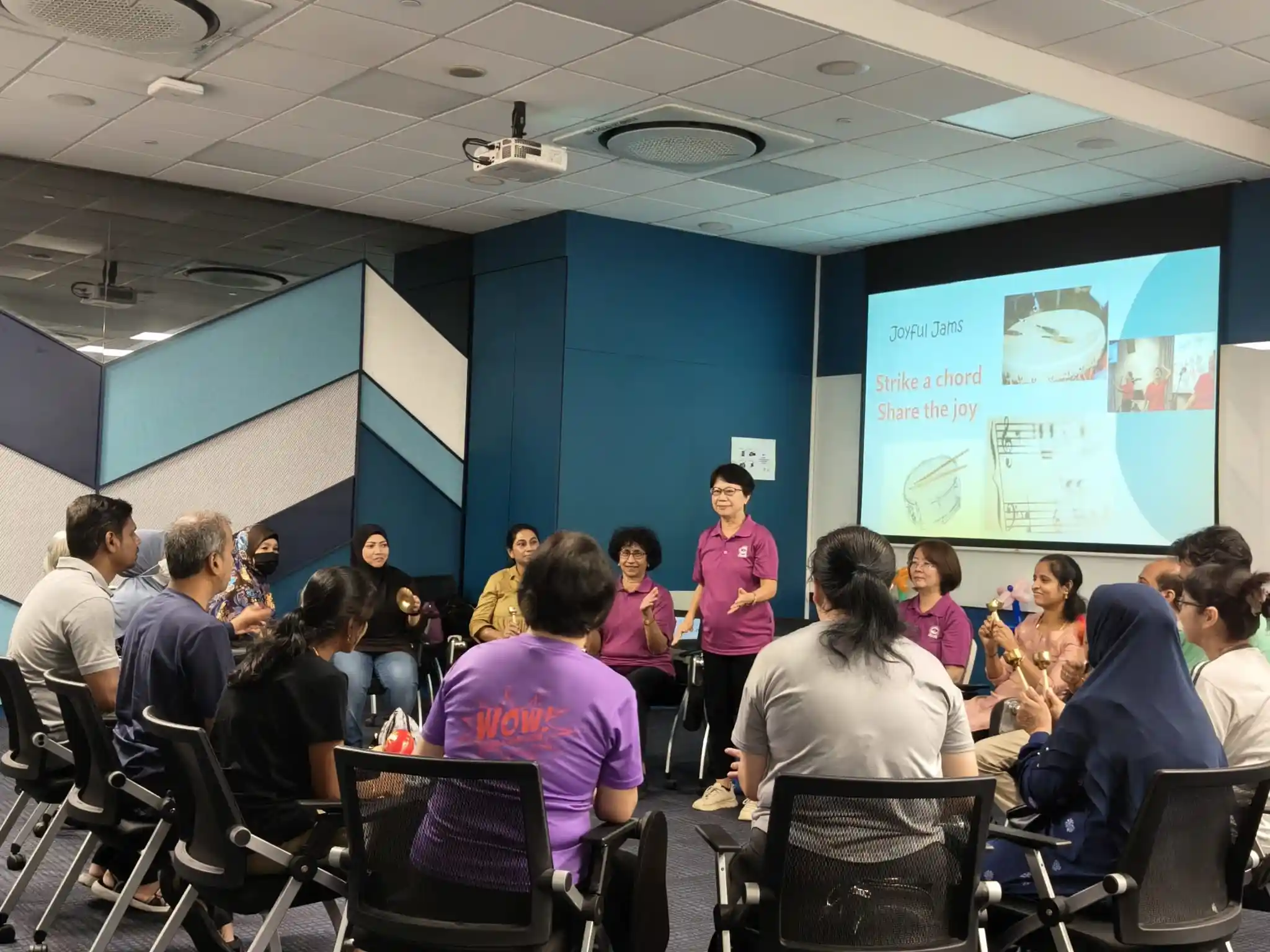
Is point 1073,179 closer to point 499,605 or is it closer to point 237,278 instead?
point 499,605

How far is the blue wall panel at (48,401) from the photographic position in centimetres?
753

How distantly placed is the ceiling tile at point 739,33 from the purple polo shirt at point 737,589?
2.30 metres

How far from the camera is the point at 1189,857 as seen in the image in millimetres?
2744

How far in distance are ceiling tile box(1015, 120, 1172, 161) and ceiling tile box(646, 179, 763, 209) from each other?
1.82 m

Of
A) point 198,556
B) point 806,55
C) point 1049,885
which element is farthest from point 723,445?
point 1049,885

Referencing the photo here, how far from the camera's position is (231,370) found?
8180 mm

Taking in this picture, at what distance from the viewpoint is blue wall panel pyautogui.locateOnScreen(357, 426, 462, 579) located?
8.64 meters

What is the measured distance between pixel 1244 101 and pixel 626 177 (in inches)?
128

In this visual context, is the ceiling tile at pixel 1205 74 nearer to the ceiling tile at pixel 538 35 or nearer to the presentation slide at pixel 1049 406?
the presentation slide at pixel 1049 406

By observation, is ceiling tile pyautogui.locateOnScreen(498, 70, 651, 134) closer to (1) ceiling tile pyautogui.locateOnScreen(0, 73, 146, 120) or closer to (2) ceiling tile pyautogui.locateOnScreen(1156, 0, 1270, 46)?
(1) ceiling tile pyautogui.locateOnScreen(0, 73, 146, 120)

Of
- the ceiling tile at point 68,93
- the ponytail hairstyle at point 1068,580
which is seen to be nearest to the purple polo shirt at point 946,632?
the ponytail hairstyle at point 1068,580

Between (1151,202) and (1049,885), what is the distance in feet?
18.9

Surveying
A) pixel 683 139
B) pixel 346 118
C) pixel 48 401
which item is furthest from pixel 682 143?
pixel 48 401

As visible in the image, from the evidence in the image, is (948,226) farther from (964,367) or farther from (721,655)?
(721,655)
